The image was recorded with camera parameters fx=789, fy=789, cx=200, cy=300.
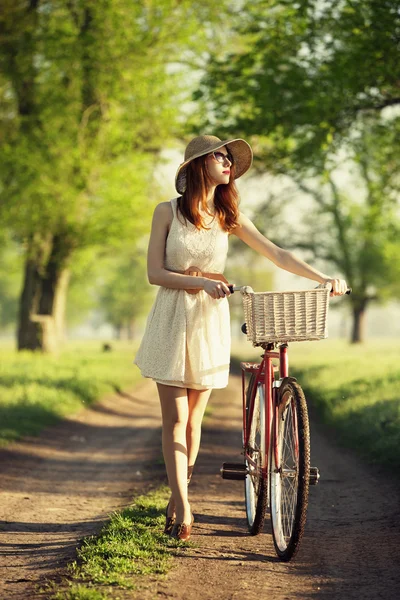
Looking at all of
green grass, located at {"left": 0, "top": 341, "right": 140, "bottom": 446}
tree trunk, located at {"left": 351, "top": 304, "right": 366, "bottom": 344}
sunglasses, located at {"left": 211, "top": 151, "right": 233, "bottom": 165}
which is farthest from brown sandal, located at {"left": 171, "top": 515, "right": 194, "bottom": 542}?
tree trunk, located at {"left": 351, "top": 304, "right": 366, "bottom": 344}

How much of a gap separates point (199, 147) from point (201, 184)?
0.24 m

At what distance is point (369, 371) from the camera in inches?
692

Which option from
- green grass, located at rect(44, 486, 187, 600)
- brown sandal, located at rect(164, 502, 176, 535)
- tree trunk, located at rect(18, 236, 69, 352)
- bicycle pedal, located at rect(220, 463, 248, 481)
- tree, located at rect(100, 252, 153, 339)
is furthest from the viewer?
tree, located at rect(100, 252, 153, 339)

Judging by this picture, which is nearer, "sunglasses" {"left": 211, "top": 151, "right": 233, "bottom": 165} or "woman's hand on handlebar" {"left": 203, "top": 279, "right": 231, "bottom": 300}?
"woman's hand on handlebar" {"left": 203, "top": 279, "right": 231, "bottom": 300}

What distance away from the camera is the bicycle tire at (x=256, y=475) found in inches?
206

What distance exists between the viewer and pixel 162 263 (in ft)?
16.2

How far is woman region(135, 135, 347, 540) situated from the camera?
4965 millimetres

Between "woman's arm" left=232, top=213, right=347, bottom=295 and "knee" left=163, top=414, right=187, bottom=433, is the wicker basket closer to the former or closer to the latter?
"woman's arm" left=232, top=213, right=347, bottom=295

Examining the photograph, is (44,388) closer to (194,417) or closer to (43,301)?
(194,417)

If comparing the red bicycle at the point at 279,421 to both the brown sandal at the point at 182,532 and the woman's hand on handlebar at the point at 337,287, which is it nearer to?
the woman's hand on handlebar at the point at 337,287

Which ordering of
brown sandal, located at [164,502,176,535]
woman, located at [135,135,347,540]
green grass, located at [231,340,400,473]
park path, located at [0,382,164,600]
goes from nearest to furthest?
park path, located at [0,382,164,600] → woman, located at [135,135,347,540] → brown sandal, located at [164,502,176,535] → green grass, located at [231,340,400,473]

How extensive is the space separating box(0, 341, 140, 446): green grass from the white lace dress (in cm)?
517

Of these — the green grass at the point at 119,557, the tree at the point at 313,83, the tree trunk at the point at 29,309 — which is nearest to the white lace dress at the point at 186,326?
the green grass at the point at 119,557

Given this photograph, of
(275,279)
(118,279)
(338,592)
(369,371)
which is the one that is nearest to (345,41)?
(369,371)
